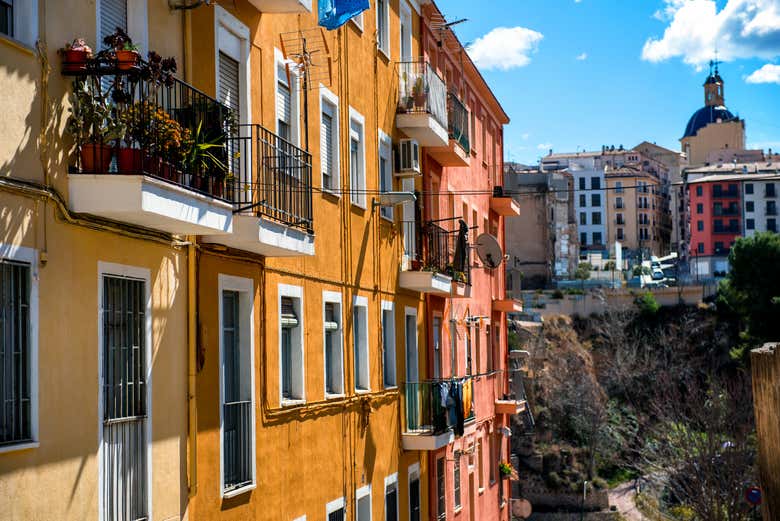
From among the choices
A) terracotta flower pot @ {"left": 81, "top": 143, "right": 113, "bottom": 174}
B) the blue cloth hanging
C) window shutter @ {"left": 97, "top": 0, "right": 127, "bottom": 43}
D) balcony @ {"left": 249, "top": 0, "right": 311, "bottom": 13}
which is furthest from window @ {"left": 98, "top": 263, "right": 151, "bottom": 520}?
the blue cloth hanging

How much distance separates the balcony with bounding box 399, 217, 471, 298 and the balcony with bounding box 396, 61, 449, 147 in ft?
6.37

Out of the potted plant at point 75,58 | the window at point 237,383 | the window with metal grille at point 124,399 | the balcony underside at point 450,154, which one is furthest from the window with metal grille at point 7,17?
the balcony underside at point 450,154

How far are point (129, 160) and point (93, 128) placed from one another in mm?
490

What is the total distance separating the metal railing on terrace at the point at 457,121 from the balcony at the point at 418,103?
6.35 feet

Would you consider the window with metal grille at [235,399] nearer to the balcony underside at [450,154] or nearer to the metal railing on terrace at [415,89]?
the metal railing on terrace at [415,89]

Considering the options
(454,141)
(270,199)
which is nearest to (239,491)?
(270,199)

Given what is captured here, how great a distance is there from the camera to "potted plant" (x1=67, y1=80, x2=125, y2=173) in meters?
10.7

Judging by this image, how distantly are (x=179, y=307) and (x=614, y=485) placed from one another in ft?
200

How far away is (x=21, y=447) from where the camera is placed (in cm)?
974

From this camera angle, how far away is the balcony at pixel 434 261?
24.4 m

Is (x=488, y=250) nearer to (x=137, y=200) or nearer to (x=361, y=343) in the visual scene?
(x=361, y=343)

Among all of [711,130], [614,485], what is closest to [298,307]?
[614,485]

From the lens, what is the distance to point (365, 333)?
21.4m

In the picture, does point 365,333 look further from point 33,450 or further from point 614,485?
point 614,485
